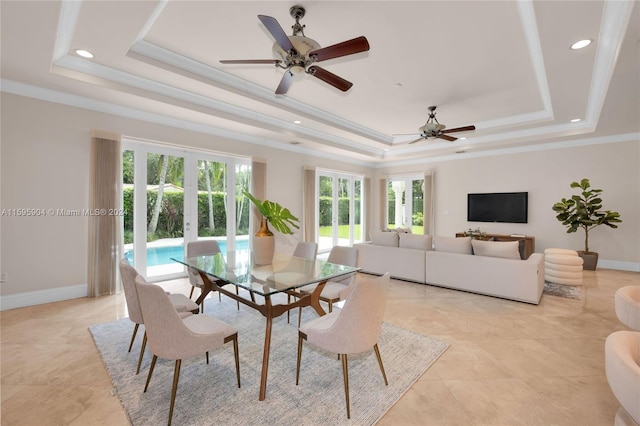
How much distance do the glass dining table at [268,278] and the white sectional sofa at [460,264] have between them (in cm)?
184

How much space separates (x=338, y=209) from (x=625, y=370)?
23.4 ft

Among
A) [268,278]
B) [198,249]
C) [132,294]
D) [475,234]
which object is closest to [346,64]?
[268,278]

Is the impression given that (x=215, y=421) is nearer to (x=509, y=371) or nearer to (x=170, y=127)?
(x=509, y=371)

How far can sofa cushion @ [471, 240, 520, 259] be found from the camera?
388cm

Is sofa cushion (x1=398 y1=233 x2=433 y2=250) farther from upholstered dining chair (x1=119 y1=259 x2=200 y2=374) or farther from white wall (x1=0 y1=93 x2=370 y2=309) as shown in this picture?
white wall (x1=0 y1=93 x2=370 y2=309)

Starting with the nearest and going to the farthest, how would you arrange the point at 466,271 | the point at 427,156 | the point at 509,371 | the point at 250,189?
the point at 509,371
the point at 466,271
the point at 250,189
the point at 427,156

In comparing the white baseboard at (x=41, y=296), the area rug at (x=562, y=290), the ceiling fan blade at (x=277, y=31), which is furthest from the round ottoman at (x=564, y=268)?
the white baseboard at (x=41, y=296)

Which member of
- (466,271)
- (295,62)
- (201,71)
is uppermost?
(201,71)

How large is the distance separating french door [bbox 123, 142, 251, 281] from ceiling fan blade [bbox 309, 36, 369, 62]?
355 cm

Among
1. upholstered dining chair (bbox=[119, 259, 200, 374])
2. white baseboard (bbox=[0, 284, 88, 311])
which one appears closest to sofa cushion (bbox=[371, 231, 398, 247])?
upholstered dining chair (bbox=[119, 259, 200, 374])

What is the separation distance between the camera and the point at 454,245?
4340 millimetres

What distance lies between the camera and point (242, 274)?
2.51 metres

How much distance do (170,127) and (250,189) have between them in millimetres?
1784

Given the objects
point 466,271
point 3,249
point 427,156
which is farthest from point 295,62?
point 427,156
